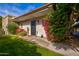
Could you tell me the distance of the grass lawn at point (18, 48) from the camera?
633cm

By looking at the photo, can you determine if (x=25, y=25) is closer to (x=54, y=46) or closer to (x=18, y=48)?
(x=18, y=48)

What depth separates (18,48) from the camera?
6.38 m

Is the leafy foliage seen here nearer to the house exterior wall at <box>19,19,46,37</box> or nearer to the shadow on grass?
the house exterior wall at <box>19,19,46,37</box>

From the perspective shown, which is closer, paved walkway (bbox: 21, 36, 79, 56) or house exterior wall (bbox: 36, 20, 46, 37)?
paved walkway (bbox: 21, 36, 79, 56)

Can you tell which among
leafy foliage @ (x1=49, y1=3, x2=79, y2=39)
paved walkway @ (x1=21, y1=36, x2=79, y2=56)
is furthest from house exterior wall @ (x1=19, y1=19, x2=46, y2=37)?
leafy foliage @ (x1=49, y1=3, x2=79, y2=39)

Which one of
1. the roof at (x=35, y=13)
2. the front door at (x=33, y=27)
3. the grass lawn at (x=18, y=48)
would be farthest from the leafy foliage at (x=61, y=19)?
the grass lawn at (x=18, y=48)

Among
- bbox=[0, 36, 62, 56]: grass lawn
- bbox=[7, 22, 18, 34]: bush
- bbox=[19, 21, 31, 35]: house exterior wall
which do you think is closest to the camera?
bbox=[0, 36, 62, 56]: grass lawn

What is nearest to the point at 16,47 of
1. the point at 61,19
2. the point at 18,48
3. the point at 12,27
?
the point at 18,48

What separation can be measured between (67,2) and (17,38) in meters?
1.24

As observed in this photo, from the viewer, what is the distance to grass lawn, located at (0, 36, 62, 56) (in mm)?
6332

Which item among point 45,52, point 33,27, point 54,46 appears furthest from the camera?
point 33,27

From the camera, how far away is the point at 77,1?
20.6 feet

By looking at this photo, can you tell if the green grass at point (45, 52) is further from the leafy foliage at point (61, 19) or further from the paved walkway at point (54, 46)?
the leafy foliage at point (61, 19)

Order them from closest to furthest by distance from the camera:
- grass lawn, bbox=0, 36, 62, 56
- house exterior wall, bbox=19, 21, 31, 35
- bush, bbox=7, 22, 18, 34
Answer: grass lawn, bbox=0, 36, 62, 56, bush, bbox=7, 22, 18, 34, house exterior wall, bbox=19, 21, 31, 35
